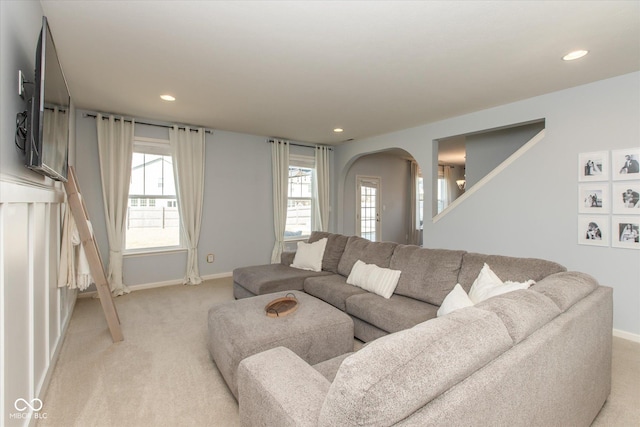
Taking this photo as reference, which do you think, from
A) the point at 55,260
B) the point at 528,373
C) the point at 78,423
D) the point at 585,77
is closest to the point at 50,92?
the point at 55,260

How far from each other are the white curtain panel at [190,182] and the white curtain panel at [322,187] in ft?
7.57

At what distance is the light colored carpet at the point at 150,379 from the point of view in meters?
1.80

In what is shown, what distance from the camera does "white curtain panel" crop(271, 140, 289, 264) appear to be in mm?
5664

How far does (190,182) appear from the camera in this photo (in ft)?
15.6

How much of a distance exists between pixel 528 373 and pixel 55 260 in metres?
3.27

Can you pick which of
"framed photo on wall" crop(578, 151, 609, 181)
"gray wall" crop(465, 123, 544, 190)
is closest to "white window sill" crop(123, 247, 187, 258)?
"gray wall" crop(465, 123, 544, 190)

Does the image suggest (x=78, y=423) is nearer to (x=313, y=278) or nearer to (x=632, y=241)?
(x=313, y=278)

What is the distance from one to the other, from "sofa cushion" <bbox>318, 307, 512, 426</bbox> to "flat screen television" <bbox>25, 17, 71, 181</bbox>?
1862mm

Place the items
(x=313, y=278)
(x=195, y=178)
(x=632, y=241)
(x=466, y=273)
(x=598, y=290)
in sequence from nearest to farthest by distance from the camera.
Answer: (x=598, y=290) < (x=466, y=273) < (x=632, y=241) < (x=313, y=278) < (x=195, y=178)

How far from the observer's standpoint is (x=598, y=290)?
1718mm

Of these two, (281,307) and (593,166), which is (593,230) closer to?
(593,166)

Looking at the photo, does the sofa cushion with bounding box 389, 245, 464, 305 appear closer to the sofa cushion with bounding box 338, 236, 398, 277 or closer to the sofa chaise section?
the sofa cushion with bounding box 338, 236, 398, 277

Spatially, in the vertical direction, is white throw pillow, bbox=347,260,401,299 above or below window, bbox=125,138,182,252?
below

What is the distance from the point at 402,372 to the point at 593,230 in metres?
3.46
